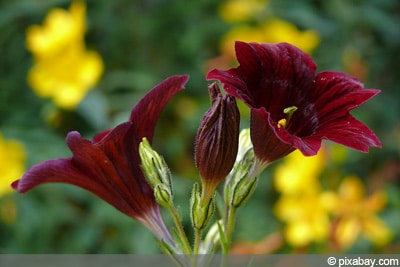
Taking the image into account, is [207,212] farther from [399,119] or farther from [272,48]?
[399,119]

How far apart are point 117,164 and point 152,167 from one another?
0.18 feet

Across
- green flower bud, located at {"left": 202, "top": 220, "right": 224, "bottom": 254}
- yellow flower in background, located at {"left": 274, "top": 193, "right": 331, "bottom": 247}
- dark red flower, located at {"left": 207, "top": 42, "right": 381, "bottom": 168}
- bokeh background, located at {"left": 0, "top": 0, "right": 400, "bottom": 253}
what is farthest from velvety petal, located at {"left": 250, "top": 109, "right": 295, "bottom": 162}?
yellow flower in background, located at {"left": 274, "top": 193, "right": 331, "bottom": 247}

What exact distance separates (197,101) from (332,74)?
143cm

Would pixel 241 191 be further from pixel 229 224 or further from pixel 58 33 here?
pixel 58 33

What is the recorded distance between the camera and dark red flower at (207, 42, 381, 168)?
798mm

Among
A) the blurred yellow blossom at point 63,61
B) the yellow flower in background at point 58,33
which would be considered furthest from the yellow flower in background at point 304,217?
the yellow flower in background at point 58,33

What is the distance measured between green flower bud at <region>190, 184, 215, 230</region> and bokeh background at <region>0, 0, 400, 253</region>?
3.09 ft

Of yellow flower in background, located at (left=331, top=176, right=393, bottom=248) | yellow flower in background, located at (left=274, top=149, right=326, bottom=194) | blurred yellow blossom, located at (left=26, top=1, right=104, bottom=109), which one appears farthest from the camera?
blurred yellow blossom, located at (left=26, top=1, right=104, bottom=109)

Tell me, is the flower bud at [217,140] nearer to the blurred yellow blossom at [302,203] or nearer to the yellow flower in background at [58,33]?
the blurred yellow blossom at [302,203]

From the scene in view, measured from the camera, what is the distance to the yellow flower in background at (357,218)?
1.84 m

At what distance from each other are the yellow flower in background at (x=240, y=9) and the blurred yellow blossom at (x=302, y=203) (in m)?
0.60

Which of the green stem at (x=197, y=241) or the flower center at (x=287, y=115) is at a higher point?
the flower center at (x=287, y=115)

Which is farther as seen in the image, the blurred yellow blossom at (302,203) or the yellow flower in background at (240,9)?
the yellow flower in background at (240,9)

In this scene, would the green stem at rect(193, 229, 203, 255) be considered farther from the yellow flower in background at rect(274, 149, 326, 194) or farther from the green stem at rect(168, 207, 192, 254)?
the yellow flower in background at rect(274, 149, 326, 194)
